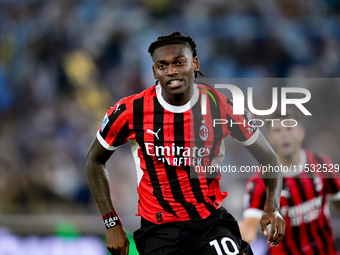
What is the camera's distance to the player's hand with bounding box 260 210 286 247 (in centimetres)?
301

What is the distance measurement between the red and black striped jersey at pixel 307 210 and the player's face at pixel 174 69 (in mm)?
1835

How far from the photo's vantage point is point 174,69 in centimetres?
321

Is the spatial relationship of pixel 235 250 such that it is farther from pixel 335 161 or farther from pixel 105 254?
pixel 335 161

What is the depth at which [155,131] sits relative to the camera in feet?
10.8

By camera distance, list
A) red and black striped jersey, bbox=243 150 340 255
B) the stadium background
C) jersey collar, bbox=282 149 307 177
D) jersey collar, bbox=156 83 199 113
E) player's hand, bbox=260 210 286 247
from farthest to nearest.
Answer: the stadium background → jersey collar, bbox=282 149 307 177 → red and black striped jersey, bbox=243 150 340 255 → jersey collar, bbox=156 83 199 113 → player's hand, bbox=260 210 286 247

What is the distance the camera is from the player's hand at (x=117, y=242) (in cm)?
312

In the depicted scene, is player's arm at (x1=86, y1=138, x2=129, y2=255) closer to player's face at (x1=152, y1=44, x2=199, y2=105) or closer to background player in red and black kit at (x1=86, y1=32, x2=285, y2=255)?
background player in red and black kit at (x1=86, y1=32, x2=285, y2=255)

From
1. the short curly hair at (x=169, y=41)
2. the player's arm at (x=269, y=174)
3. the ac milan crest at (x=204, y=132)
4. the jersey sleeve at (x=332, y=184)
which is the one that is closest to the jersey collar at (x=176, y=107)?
the ac milan crest at (x=204, y=132)

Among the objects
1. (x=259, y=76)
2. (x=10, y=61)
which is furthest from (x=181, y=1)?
(x=10, y=61)

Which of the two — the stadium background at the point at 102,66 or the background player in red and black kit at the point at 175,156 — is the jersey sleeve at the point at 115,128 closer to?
the background player in red and black kit at the point at 175,156

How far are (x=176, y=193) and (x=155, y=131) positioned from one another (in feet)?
1.32

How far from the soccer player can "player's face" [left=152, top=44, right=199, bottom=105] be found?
70.5 inches

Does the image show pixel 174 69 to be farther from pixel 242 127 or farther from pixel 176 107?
pixel 242 127

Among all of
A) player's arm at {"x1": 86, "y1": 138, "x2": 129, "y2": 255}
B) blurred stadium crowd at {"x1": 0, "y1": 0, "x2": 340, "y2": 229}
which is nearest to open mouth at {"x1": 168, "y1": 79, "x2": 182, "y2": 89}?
player's arm at {"x1": 86, "y1": 138, "x2": 129, "y2": 255}
